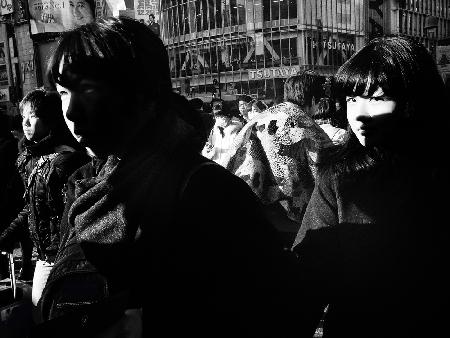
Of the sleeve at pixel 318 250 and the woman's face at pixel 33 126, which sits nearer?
the sleeve at pixel 318 250

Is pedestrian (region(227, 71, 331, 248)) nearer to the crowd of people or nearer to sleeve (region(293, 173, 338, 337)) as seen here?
the crowd of people

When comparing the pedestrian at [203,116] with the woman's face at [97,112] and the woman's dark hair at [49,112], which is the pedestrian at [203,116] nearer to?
the woman's face at [97,112]

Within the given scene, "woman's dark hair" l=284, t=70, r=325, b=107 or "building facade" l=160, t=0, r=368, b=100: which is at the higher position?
"building facade" l=160, t=0, r=368, b=100

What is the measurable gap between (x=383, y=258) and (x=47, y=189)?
215cm

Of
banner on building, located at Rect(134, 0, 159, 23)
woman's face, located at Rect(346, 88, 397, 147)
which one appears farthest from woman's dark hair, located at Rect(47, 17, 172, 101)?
banner on building, located at Rect(134, 0, 159, 23)

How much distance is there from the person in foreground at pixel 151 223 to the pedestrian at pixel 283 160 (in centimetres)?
206

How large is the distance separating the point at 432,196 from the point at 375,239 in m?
0.23

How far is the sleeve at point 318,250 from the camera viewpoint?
5.07 feet

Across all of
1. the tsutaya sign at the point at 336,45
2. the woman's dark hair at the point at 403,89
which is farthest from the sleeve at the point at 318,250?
the tsutaya sign at the point at 336,45

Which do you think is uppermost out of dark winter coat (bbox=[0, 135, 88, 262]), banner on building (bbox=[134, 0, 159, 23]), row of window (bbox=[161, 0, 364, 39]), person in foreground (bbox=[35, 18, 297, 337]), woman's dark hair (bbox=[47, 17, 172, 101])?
row of window (bbox=[161, 0, 364, 39])

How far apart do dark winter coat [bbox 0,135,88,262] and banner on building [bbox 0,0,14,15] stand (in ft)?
132

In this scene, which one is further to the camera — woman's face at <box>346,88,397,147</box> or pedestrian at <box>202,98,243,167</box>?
pedestrian at <box>202,98,243,167</box>

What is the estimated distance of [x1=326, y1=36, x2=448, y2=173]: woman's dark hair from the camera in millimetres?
1616

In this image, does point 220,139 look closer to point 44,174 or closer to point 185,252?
point 44,174
